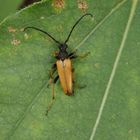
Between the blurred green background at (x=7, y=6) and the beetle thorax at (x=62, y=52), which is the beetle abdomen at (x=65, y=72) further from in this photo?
the blurred green background at (x=7, y=6)

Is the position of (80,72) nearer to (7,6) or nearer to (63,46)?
(63,46)

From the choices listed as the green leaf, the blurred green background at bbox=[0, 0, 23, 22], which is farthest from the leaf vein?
the blurred green background at bbox=[0, 0, 23, 22]

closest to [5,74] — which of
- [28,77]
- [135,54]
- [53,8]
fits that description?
[28,77]

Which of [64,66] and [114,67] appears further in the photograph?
[64,66]

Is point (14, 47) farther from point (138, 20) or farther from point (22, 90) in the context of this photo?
point (138, 20)

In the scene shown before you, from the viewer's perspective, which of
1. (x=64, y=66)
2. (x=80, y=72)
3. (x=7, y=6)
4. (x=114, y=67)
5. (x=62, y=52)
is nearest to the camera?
(x=114, y=67)

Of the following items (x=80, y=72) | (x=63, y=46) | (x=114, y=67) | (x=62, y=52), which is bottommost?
(x=114, y=67)

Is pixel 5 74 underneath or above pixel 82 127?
above

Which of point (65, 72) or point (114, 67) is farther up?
point (65, 72)

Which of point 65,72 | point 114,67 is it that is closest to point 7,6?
point 65,72
